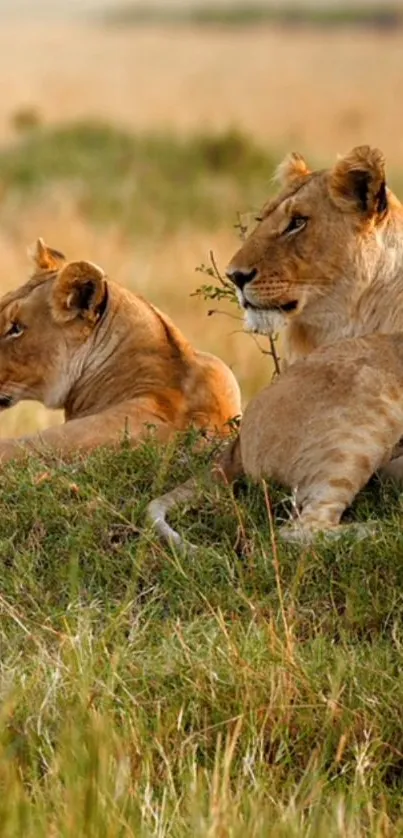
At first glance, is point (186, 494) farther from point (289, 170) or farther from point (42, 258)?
point (42, 258)

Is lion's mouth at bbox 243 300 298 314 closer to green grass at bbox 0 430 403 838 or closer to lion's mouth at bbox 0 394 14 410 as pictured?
green grass at bbox 0 430 403 838

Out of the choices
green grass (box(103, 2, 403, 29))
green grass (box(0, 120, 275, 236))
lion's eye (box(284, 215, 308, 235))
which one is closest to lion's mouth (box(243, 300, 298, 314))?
lion's eye (box(284, 215, 308, 235))

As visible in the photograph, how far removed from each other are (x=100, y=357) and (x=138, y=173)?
1187cm

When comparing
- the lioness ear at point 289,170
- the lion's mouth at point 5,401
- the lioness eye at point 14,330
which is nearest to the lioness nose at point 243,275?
the lioness ear at point 289,170

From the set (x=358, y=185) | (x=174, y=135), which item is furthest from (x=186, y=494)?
(x=174, y=135)

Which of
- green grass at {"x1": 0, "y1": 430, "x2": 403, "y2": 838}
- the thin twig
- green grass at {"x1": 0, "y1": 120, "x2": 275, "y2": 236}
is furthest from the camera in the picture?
green grass at {"x1": 0, "y1": 120, "x2": 275, "y2": 236}

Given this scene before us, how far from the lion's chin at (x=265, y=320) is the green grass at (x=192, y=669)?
0.47 metres

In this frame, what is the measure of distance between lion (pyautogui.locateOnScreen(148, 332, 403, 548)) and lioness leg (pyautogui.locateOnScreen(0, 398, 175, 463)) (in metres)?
0.48

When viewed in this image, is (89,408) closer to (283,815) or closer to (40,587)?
(40,587)

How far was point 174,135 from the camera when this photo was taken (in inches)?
758

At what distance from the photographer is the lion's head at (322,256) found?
16.6 feet

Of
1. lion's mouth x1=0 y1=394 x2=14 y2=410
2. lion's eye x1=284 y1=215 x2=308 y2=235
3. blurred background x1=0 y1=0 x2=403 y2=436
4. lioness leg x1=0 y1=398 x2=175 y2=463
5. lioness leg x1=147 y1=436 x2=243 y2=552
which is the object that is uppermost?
lion's eye x1=284 y1=215 x2=308 y2=235

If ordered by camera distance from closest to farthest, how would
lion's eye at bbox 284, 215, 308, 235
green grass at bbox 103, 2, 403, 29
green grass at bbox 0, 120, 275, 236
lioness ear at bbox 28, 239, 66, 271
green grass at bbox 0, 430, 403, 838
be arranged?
green grass at bbox 0, 430, 403, 838
lion's eye at bbox 284, 215, 308, 235
lioness ear at bbox 28, 239, 66, 271
green grass at bbox 0, 120, 275, 236
green grass at bbox 103, 2, 403, 29

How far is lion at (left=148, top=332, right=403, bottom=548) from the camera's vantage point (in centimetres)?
448
